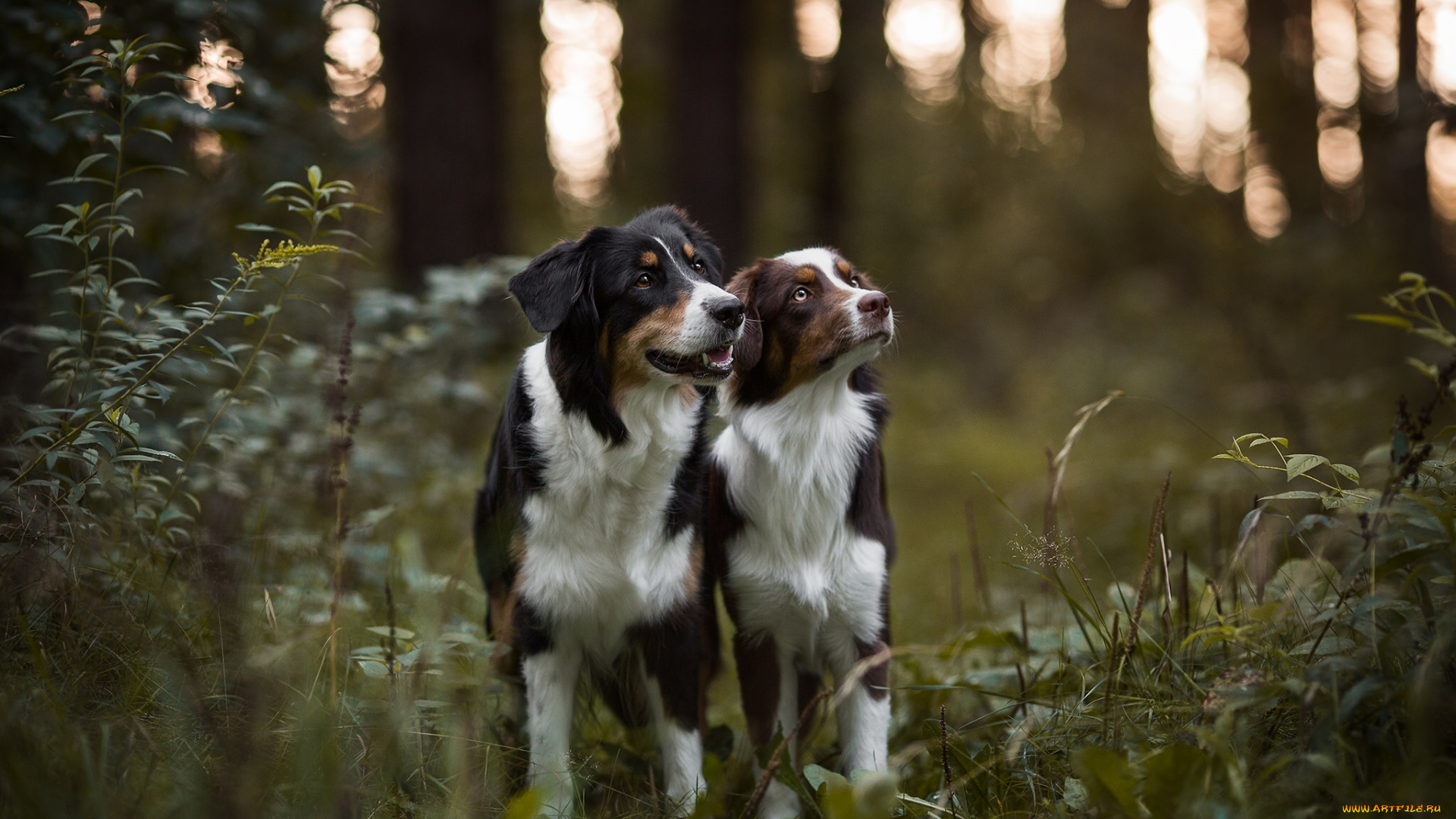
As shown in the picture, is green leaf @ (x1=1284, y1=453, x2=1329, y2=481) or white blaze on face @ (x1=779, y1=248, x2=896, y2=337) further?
white blaze on face @ (x1=779, y1=248, x2=896, y2=337)

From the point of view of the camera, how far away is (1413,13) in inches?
348

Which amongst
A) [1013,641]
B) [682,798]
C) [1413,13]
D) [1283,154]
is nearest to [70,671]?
[682,798]

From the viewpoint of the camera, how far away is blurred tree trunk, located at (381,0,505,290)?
7.61m

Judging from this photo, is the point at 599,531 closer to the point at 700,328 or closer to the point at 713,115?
the point at 700,328

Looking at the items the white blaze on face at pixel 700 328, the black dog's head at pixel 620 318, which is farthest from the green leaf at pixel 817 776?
the white blaze on face at pixel 700 328

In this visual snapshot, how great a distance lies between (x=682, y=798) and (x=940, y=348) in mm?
15751

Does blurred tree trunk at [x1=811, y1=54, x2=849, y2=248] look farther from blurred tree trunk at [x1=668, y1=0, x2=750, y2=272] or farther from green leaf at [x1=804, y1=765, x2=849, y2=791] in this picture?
green leaf at [x1=804, y1=765, x2=849, y2=791]

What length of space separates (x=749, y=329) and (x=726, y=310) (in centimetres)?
36

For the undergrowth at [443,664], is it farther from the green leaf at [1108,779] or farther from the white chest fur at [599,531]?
the white chest fur at [599,531]

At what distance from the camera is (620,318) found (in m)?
2.95

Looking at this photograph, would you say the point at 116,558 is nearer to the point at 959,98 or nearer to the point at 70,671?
the point at 70,671

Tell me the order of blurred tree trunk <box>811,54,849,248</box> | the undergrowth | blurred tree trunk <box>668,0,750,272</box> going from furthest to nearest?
1. blurred tree trunk <box>811,54,849,248</box>
2. blurred tree trunk <box>668,0,750,272</box>
3. the undergrowth

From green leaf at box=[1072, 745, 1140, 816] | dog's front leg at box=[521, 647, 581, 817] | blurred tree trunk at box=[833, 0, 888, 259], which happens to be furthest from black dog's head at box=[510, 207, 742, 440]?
blurred tree trunk at box=[833, 0, 888, 259]

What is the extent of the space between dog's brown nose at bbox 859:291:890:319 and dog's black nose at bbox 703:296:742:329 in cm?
45
